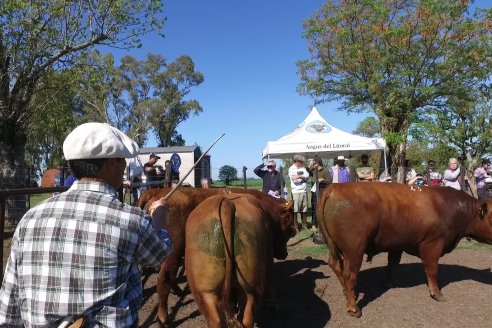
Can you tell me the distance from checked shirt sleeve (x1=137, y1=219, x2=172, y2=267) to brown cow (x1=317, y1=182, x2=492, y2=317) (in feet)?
11.7

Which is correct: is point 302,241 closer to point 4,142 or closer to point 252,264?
point 252,264

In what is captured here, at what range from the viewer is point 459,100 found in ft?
54.4

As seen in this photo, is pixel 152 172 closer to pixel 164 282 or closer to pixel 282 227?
pixel 282 227

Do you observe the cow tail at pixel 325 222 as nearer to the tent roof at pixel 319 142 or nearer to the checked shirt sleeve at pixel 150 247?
the checked shirt sleeve at pixel 150 247

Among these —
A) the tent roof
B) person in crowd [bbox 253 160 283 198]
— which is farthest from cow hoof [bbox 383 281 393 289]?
the tent roof

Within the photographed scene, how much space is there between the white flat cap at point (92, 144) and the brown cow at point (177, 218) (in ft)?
10.1

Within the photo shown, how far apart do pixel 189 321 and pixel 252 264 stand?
1627 mm

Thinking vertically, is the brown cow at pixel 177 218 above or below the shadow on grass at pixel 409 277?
above

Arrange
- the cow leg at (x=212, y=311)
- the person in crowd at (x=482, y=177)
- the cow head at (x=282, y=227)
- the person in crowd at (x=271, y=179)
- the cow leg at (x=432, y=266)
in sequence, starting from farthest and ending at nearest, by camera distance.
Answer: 1. the person in crowd at (x=482, y=177)
2. the person in crowd at (x=271, y=179)
3. the cow head at (x=282, y=227)
4. the cow leg at (x=432, y=266)
5. the cow leg at (x=212, y=311)

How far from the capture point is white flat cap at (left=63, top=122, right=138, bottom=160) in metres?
1.71

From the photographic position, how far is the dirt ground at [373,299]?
475cm

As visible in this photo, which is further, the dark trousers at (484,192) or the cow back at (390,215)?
the dark trousers at (484,192)

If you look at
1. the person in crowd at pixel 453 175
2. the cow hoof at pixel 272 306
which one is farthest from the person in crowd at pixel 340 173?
the cow hoof at pixel 272 306

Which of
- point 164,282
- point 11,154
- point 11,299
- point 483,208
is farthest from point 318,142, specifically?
point 11,299
